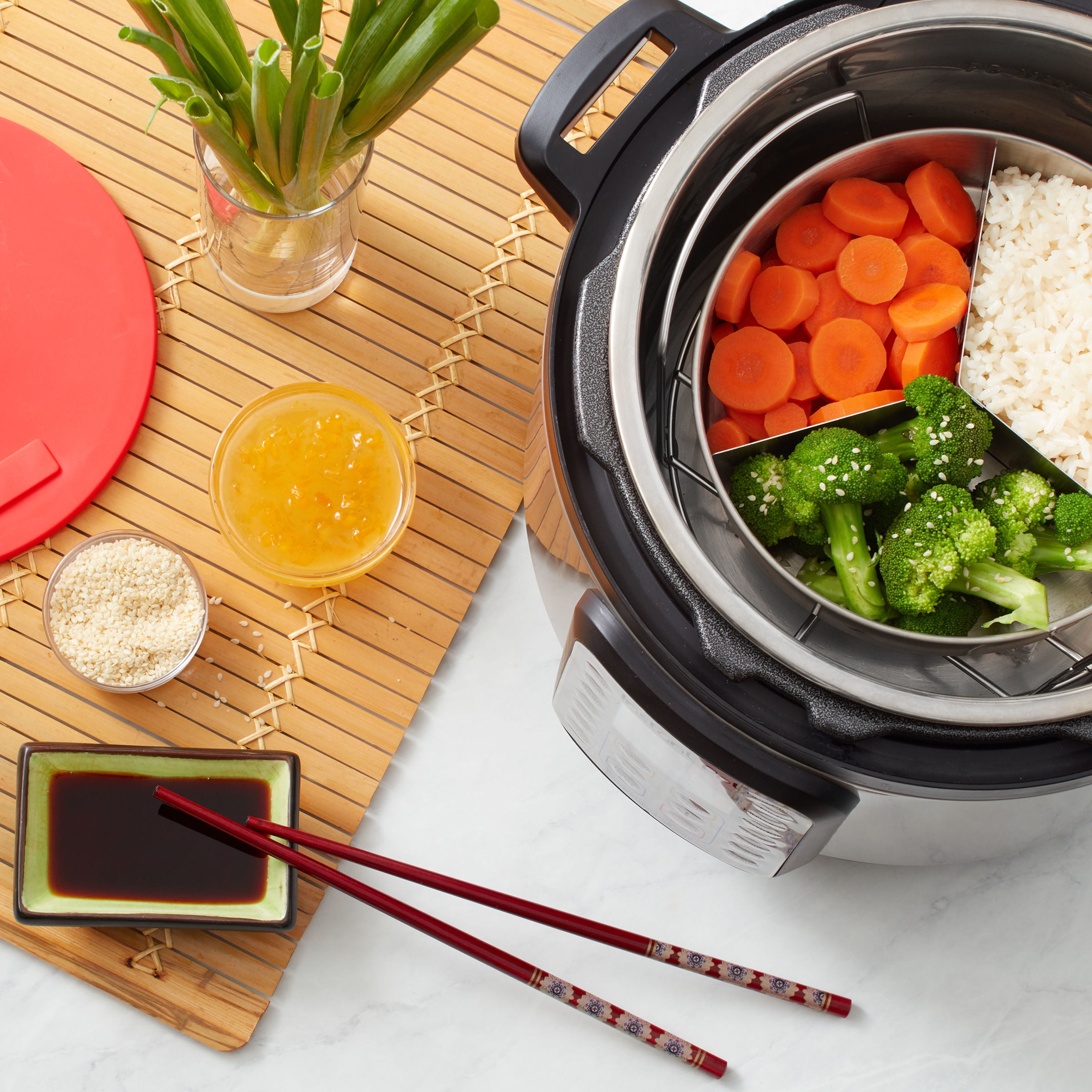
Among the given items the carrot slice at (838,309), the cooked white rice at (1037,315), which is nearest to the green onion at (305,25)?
the carrot slice at (838,309)

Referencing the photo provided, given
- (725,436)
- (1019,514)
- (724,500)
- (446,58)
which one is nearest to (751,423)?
(725,436)

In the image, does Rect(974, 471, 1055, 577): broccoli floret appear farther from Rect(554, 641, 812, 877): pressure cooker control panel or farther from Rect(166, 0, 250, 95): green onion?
Rect(166, 0, 250, 95): green onion

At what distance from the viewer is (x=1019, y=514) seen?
137cm

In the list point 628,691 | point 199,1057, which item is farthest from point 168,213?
point 199,1057

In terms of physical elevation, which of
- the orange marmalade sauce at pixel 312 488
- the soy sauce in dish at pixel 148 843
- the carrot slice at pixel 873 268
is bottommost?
the soy sauce in dish at pixel 148 843

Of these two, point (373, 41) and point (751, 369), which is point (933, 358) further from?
point (373, 41)

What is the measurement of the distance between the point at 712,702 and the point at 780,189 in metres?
0.81

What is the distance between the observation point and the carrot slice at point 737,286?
4.82 feet

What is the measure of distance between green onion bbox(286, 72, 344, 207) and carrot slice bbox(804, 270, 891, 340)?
76 cm

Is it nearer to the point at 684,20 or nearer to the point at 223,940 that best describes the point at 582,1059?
the point at 223,940

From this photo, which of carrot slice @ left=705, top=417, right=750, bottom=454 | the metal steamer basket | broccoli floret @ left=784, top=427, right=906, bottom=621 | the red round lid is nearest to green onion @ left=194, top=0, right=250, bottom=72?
the red round lid

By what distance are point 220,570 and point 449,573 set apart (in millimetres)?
406

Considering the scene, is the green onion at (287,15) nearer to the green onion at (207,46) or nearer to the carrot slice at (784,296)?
the green onion at (207,46)

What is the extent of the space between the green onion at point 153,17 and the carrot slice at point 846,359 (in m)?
1.00
